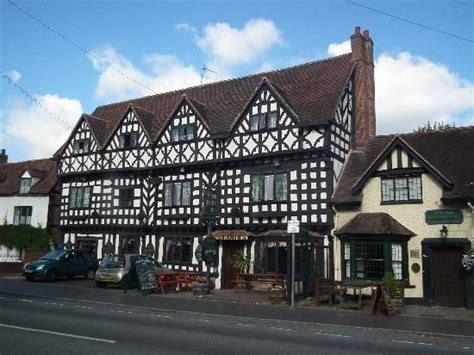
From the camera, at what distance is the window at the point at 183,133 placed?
26.8 meters

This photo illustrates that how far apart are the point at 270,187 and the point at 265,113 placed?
12.4ft

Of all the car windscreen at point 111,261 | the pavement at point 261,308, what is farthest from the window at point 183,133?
the pavement at point 261,308

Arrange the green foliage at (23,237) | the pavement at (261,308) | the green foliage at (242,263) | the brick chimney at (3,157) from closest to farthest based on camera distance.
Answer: the pavement at (261,308), the green foliage at (242,263), the green foliage at (23,237), the brick chimney at (3,157)

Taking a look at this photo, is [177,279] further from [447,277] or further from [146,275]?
[447,277]

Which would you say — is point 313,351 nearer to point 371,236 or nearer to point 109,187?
point 371,236

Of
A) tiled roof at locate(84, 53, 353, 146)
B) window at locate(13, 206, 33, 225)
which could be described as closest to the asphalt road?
tiled roof at locate(84, 53, 353, 146)

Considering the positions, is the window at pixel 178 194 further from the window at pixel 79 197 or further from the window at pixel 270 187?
the window at pixel 79 197

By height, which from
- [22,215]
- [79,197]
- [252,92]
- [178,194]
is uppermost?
[252,92]

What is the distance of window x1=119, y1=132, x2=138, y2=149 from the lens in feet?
97.0

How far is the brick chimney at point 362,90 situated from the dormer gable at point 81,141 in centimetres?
1687

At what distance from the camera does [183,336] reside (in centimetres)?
1068

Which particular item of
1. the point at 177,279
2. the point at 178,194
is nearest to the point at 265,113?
the point at 178,194

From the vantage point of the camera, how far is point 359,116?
993 inches

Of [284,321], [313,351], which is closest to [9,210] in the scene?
[284,321]
